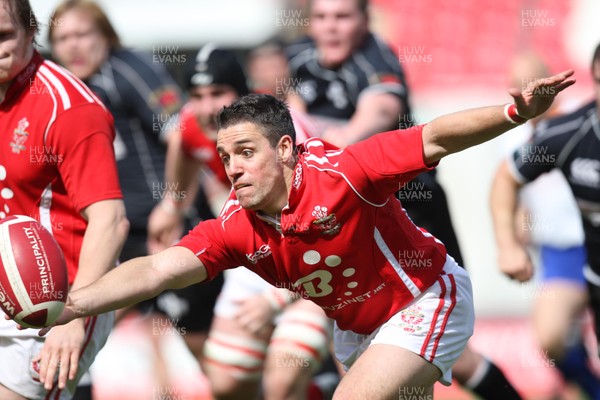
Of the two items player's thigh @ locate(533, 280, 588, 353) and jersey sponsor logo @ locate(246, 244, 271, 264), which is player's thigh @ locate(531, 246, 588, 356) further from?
jersey sponsor logo @ locate(246, 244, 271, 264)

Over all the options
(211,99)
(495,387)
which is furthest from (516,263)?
(211,99)

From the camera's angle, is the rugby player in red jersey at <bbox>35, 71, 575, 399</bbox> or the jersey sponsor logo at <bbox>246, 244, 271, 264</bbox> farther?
the jersey sponsor logo at <bbox>246, 244, 271, 264</bbox>

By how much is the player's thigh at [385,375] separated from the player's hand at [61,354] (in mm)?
1055

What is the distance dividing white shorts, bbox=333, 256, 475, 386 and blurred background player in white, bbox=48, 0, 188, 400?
314 centimetres

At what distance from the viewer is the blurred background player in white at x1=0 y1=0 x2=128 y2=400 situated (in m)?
4.60

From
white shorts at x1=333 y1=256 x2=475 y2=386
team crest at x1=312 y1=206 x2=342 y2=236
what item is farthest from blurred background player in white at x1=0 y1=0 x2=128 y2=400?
white shorts at x1=333 y1=256 x2=475 y2=386

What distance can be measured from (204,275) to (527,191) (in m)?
4.49

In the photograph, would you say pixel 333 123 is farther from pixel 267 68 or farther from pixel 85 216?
pixel 85 216

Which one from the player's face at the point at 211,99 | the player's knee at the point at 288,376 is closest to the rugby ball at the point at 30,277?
the player's knee at the point at 288,376

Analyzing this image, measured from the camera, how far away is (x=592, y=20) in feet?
30.4

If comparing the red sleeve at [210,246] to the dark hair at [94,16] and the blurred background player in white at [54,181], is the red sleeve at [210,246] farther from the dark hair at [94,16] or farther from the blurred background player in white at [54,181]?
the dark hair at [94,16]

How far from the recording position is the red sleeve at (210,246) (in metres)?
4.52

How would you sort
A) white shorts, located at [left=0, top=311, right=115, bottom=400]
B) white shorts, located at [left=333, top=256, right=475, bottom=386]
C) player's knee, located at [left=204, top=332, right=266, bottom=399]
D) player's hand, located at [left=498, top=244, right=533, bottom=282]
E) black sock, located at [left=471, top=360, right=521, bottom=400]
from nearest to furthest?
white shorts, located at [left=333, top=256, right=475, bottom=386]
white shorts, located at [left=0, top=311, right=115, bottom=400]
black sock, located at [left=471, top=360, right=521, bottom=400]
player's hand, located at [left=498, top=244, right=533, bottom=282]
player's knee, located at [left=204, top=332, right=266, bottom=399]

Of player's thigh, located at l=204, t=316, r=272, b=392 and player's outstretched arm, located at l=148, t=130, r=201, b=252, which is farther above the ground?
player's outstretched arm, located at l=148, t=130, r=201, b=252
